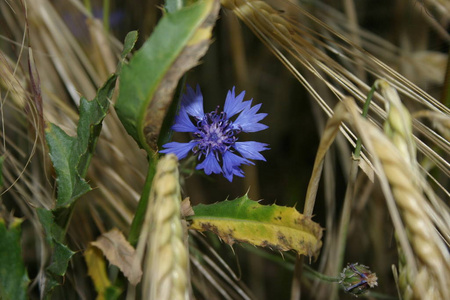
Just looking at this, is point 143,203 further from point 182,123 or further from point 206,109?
point 206,109

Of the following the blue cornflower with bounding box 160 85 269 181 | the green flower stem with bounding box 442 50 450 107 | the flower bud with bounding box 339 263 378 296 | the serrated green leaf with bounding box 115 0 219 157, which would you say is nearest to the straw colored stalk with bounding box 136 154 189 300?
the serrated green leaf with bounding box 115 0 219 157

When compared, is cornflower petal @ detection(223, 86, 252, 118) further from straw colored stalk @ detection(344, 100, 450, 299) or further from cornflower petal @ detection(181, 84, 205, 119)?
straw colored stalk @ detection(344, 100, 450, 299)

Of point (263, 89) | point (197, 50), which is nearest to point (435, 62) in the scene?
point (263, 89)

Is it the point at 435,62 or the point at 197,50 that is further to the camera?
the point at 435,62

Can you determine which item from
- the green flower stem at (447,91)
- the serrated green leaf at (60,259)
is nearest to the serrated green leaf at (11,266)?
the serrated green leaf at (60,259)

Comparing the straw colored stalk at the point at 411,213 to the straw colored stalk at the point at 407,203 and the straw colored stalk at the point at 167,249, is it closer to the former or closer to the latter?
the straw colored stalk at the point at 407,203

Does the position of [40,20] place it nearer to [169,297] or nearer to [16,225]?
[16,225]
